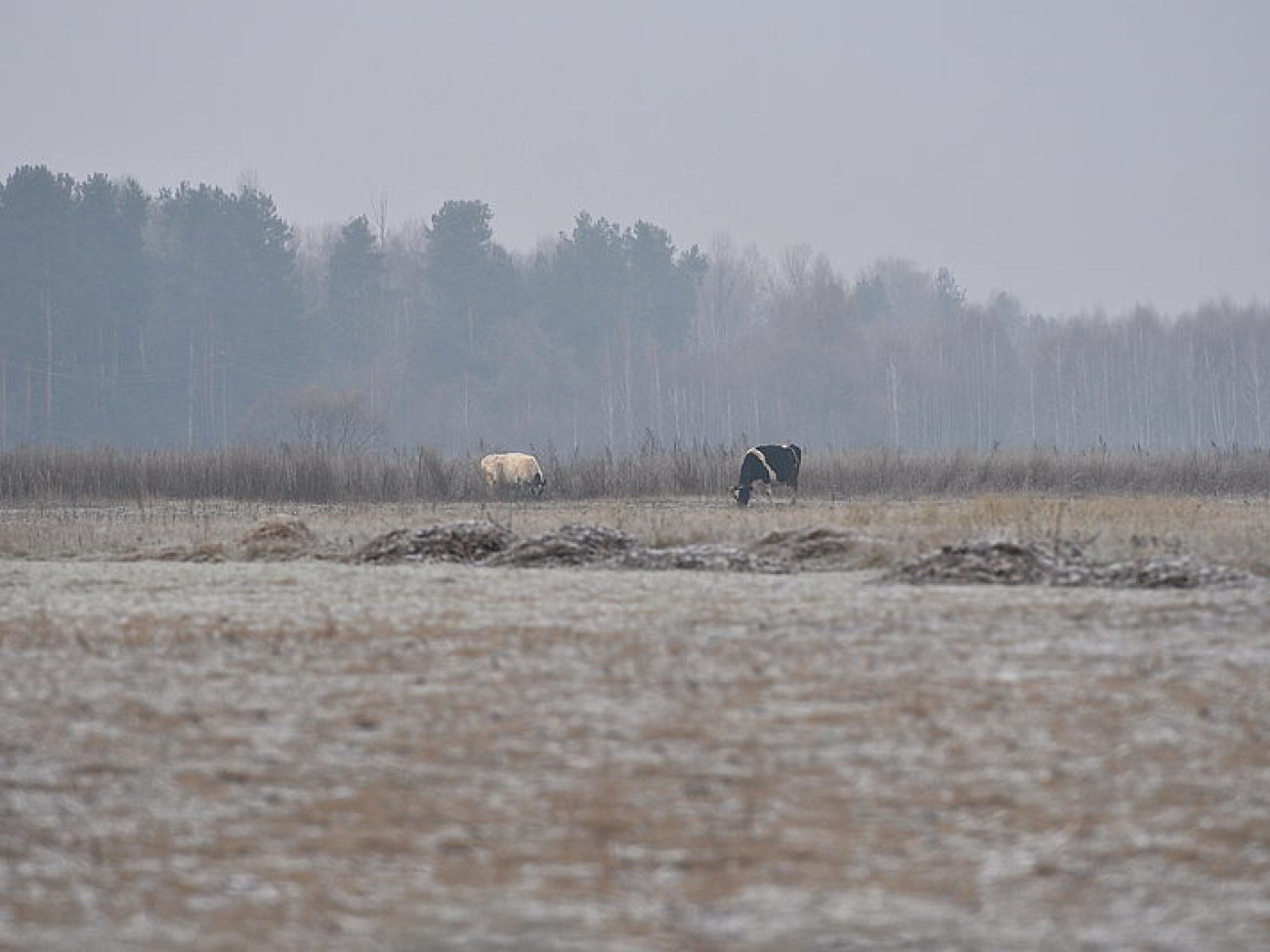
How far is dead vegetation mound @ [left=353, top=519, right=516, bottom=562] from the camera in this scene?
13641 millimetres

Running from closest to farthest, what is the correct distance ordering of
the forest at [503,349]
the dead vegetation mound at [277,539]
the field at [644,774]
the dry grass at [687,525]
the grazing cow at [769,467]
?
the field at [644,774], the dry grass at [687,525], the dead vegetation mound at [277,539], the grazing cow at [769,467], the forest at [503,349]

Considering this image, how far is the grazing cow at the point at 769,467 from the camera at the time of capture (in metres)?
26.1

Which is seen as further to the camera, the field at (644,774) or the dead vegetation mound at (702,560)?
the dead vegetation mound at (702,560)

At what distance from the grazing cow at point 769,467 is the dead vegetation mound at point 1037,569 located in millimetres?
14242

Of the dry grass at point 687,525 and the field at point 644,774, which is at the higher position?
the dry grass at point 687,525

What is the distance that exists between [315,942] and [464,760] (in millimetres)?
1604

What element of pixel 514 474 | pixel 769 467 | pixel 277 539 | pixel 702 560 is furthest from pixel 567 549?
pixel 514 474

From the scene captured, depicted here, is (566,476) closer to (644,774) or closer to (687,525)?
(687,525)

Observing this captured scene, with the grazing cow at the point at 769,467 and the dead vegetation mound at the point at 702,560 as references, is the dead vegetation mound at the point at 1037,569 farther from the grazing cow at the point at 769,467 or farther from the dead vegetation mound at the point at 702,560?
the grazing cow at the point at 769,467

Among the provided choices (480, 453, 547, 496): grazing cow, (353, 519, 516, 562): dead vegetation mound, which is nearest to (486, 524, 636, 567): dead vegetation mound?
(353, 519, 516, 562): dead vegetation mound

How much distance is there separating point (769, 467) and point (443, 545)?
13.0 meters

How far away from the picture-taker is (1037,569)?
11016mm

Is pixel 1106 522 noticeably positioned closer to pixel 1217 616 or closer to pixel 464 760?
pixel 1217 616

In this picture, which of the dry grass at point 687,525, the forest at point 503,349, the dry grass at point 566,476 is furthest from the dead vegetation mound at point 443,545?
the forest at point 503,349
